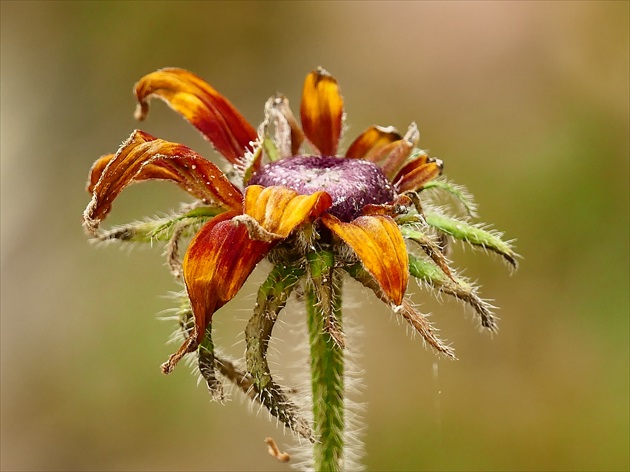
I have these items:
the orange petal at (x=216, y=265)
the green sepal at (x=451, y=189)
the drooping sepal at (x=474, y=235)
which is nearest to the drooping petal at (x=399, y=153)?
the green sepal at (x=451, y=189)

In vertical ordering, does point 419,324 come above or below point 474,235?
below

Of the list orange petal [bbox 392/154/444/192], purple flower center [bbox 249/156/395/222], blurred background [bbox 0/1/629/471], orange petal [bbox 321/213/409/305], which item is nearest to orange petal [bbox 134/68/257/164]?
purple flower center [bbox 249/156/395/222]

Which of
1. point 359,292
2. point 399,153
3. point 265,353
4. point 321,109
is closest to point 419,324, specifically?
point 265,353

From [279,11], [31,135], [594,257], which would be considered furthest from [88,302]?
[594,257]

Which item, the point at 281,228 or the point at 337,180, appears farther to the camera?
the point at 337,180

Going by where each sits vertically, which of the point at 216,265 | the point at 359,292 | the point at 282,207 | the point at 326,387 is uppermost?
the point at 282,207

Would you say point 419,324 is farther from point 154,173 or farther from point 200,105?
point 200,105

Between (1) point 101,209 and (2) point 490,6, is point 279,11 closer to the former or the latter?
(2) point 490,6
